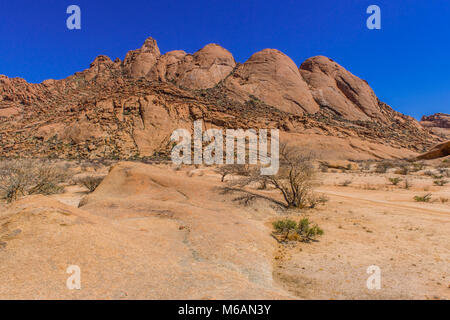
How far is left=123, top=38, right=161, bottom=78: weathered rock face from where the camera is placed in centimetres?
7144

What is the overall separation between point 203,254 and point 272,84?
59.3 m

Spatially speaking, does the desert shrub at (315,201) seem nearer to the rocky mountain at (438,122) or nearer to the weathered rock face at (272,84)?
the weathered rock face at (272,84)

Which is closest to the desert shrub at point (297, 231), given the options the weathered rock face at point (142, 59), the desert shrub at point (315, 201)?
the desert shrub at point (315, 201)

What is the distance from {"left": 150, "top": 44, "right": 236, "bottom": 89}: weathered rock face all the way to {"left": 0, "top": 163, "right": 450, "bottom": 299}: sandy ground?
57.2m

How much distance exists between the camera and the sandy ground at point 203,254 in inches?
127

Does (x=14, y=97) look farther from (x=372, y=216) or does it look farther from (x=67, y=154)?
(x=372, y=216)

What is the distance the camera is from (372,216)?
921 centimetres

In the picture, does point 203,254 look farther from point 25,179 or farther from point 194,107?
point 194,107

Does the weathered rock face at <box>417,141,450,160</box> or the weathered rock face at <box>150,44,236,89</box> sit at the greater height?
the weathered rock face at <box>150,44,236,89</box>

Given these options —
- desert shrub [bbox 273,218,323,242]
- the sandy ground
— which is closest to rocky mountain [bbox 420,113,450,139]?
the sandy ground

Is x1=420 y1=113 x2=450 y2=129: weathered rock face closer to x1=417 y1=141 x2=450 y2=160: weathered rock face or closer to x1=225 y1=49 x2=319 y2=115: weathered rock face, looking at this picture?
x1=225 y1=49 x2=319 y2=115: weathered rock face

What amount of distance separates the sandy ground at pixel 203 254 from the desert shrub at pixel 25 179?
4385mm
